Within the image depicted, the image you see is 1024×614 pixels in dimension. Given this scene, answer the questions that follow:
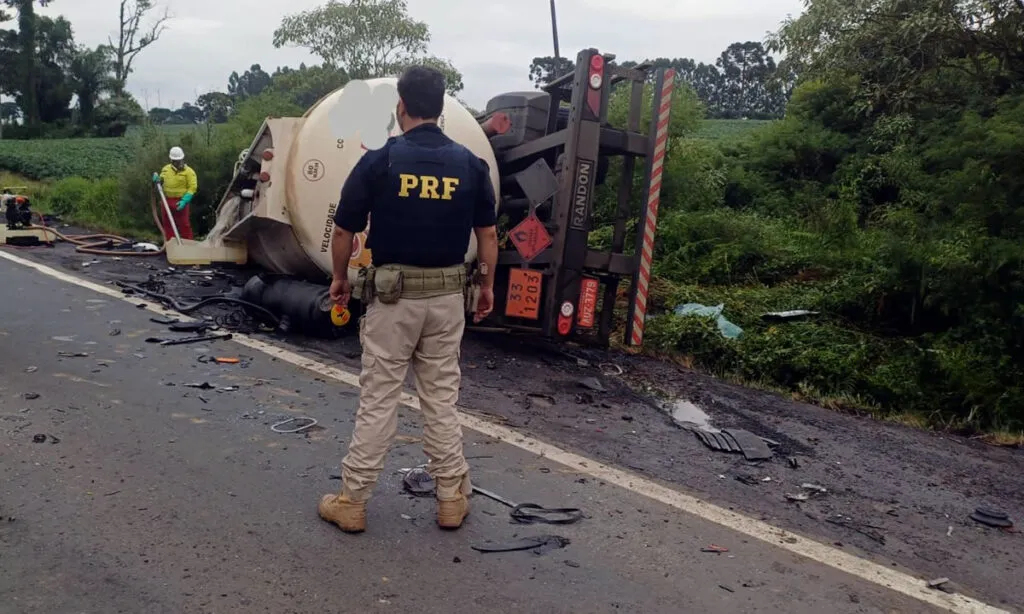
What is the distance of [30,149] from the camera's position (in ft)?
125

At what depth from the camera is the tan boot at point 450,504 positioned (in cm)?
337

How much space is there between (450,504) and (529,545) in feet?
1.17

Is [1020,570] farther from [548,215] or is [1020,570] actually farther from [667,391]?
[548,215]

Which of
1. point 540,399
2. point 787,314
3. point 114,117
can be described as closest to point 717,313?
point 787,314

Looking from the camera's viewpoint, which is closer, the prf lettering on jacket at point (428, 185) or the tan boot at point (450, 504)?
the prf lettering on jacket at point (428, 185)

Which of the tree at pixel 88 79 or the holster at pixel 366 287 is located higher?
the tree at pixel 88 79

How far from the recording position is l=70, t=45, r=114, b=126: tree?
59.9 metres

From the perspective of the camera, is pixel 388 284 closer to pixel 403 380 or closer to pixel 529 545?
pixel 403 380

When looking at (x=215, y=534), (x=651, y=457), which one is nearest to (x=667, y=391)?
(x=651, y=457)

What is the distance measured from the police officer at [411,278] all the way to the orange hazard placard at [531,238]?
2.79 m

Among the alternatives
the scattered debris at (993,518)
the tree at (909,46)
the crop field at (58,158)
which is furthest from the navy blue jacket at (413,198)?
the crop field at (58,158)

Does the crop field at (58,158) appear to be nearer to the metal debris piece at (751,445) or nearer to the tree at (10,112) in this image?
the tree at (10,112)

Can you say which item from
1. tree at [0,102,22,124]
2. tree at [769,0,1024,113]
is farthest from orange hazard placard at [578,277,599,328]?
tree at [0,102,22,124]

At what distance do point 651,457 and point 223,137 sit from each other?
1140 centimetres
